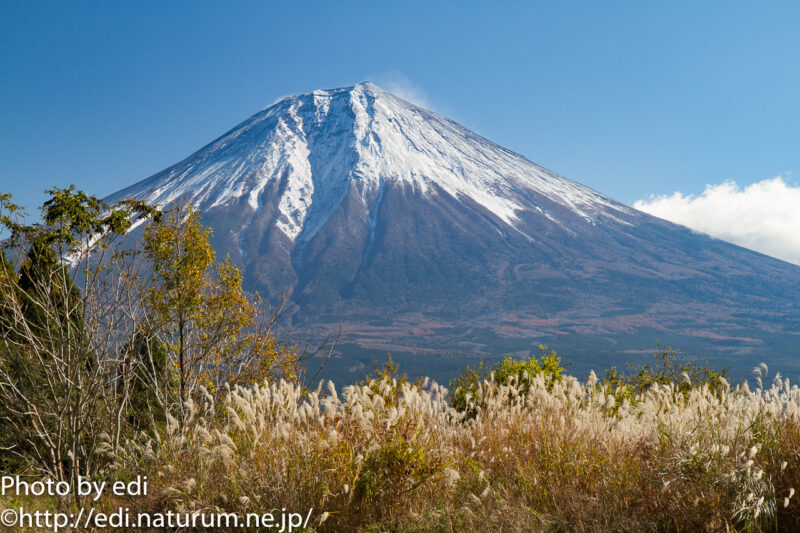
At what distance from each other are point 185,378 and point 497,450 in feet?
19.8

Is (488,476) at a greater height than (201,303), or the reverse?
(201,303)

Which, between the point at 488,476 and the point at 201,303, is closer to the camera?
the point at 488,476

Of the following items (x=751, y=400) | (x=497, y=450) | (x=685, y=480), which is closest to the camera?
(x=685, y=480)

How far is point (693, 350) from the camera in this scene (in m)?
184

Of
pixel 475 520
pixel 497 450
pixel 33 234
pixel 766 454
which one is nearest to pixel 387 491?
pixel 475 520

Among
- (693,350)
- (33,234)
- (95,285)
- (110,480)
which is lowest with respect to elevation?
(693,350)

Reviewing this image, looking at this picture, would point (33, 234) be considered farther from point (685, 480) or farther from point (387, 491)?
point (685, 480)

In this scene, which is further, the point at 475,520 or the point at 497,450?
the point at 497,450

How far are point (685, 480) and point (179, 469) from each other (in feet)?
14.8

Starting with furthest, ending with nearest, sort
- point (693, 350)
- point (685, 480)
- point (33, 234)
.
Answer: point (693, 350) → point (33, 234) → point (685, 480)

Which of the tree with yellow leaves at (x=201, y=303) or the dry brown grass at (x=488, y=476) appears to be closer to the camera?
the dry brown grass at (x=488, y=476)

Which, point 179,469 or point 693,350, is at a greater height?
point 179,469

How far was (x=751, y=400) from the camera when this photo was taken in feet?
18.8

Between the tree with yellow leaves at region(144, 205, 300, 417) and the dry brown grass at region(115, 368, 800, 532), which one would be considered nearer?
the dry brown grass at region(115, 368, 800, 532)
